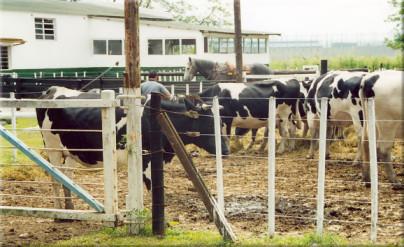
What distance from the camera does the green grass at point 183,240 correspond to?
613 centimetres

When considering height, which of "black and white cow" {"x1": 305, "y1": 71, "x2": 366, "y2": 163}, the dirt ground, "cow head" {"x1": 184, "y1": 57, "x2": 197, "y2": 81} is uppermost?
"cow head" {"x1": 184, "y1": 57, "x2": 197, "y2": 81}

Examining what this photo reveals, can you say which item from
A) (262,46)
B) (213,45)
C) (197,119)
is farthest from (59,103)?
(262,46)

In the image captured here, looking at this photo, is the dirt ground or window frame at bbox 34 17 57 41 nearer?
the dirt ground

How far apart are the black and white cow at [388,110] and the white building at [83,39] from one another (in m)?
24.9

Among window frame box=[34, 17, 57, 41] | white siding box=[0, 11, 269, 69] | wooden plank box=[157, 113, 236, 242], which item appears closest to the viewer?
wooden plank box=[157, 113, 236, 242]

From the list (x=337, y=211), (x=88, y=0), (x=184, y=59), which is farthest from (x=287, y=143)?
(x=88, y=0)

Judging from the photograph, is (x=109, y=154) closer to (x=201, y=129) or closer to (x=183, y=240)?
(x=183, y=240)

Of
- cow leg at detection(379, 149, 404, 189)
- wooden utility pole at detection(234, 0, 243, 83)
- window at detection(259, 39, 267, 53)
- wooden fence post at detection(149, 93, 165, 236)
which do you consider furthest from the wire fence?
window at detection(259, 39, 267, 53)

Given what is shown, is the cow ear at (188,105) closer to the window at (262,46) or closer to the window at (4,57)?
the window at (4,57)

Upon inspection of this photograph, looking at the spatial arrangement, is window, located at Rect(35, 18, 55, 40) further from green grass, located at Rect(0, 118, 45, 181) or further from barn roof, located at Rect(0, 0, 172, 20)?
green grass, located at Rect(0, 118, 45, 181)

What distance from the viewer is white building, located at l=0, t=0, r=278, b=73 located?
111ft

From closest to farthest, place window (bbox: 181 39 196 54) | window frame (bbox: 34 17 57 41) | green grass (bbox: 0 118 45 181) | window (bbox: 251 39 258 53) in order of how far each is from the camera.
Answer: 1. green grass (bbox: 0 118 45 181)
2. window frame (bbox: 34 17 57 41)
3. window (bbox: 181 39 196 54)
4. window (bbox: 251 39 258 53)

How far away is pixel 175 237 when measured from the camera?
6.64 meters

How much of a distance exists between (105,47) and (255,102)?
24.8m
